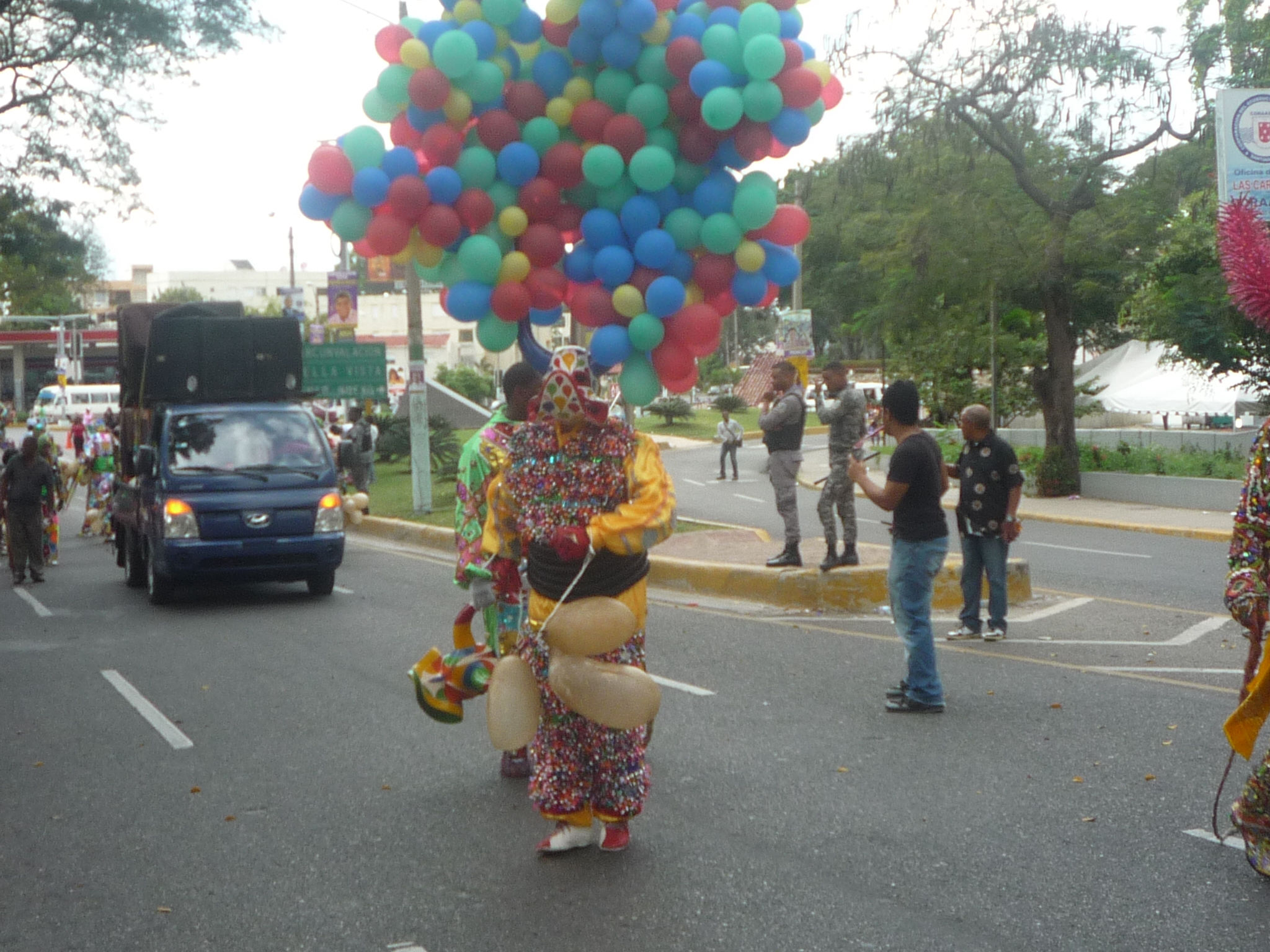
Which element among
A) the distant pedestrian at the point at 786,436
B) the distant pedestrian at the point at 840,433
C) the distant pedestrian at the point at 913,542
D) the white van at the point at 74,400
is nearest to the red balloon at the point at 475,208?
the distant pedestrian at the point at 913,542

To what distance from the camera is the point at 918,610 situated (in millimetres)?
7637

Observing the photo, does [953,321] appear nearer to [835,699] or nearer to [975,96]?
[975,96]

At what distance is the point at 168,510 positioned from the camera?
1268 cm

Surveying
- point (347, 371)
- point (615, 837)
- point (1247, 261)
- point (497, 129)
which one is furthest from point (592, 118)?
point (347, 371)

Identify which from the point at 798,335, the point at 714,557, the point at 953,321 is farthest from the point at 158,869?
the point at 953,321

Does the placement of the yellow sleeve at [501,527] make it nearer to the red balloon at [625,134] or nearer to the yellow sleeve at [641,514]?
the yellow sleeve at [641,514]

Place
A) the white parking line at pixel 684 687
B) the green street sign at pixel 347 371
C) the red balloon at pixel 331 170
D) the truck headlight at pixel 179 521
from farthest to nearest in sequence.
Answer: the green street sign at pixel 347 371 < the truck headlight at pixel 179 521 < the white parking line at pixel 684 687 < the red balloon at pixel 331 170

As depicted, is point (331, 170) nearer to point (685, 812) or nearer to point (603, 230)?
point (603, 230)

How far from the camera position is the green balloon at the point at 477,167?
5.66m

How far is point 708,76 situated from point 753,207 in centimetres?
55

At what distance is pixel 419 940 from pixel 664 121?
338cm

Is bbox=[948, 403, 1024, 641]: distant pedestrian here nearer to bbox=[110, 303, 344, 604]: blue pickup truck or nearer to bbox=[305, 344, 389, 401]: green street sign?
bbox=[110, 303, 344, 604]: blue pickup truck

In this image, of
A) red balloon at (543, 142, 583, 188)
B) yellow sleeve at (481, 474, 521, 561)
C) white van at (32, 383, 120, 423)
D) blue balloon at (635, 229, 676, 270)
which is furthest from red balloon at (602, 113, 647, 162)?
white van at (32, 383, 120, 423)

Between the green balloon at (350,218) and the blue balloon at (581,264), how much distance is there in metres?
0.88
